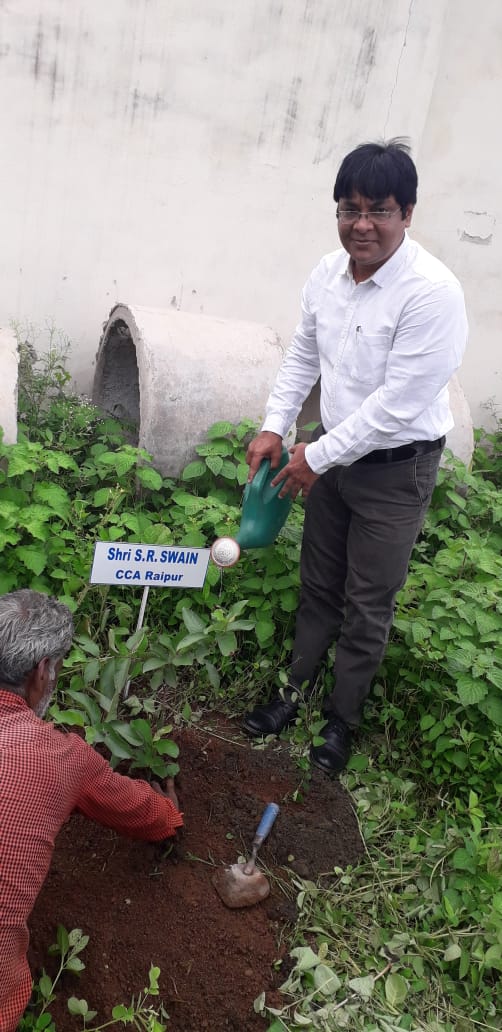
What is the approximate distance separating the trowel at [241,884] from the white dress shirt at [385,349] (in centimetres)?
121

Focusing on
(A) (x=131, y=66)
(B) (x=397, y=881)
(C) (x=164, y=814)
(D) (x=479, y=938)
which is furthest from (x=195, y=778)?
(A) (x=131, y=66)

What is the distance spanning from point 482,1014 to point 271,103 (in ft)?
14.2

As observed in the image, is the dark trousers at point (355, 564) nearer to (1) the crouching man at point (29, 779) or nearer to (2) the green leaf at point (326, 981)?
(2) the green leaf at point (326, 981)

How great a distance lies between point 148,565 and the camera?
233 centimetres

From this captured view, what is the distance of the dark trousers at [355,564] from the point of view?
2443 millimetres

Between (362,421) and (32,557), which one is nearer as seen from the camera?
(362,421)

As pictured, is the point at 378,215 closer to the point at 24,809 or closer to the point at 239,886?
the point at 24,809

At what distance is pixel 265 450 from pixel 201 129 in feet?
7.96

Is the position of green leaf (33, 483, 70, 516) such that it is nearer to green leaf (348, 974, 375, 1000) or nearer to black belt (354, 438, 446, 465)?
black belt (354, 438, 446, 465)

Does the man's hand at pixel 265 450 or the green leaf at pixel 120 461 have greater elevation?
the man's hand at pixel 265 450

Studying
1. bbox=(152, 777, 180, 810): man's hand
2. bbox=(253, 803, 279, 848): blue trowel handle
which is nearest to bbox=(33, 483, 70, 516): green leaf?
bbox=(152, 777, 180, 810): man's hand

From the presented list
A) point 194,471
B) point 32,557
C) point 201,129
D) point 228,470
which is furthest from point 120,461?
point 201,129

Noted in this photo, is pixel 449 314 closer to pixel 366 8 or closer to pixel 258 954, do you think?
pixel 258 954

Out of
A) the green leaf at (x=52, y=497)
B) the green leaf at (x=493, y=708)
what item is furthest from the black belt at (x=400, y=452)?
the green leaf at (x=52, y=497)
